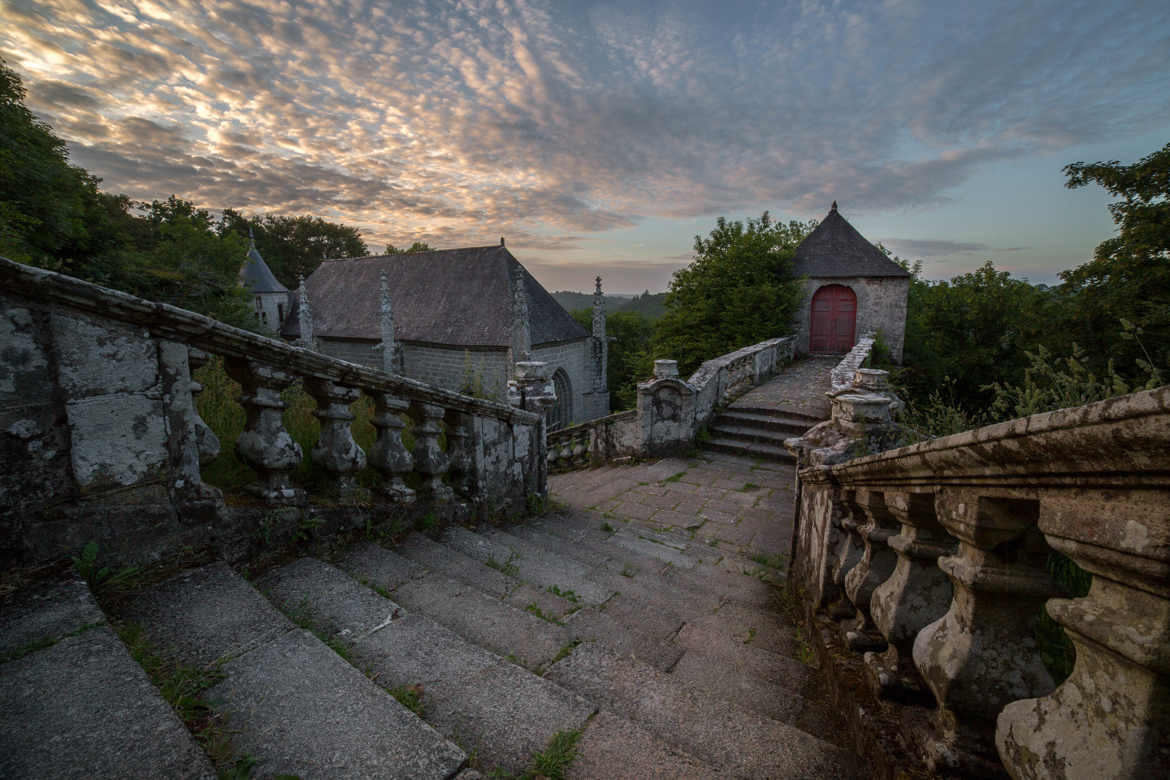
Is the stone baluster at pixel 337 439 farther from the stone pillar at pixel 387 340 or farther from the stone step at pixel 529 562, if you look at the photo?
the stone pillar at pixel 387 340

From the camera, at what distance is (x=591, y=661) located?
2020 millimetres

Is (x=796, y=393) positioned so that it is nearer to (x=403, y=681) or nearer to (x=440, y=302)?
(x=403, y=681)

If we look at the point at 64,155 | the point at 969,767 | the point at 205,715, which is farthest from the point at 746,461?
the point at 64,155

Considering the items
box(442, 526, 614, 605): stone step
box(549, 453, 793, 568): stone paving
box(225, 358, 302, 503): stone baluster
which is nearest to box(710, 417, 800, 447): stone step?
box(549, 453, 793, 568): stone paving

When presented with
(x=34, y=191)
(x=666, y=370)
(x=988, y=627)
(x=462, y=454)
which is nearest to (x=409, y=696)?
(x=988, y=627)

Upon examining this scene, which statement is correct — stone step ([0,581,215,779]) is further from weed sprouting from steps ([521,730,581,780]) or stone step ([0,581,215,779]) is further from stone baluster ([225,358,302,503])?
stone baluster ([225,358,302,503])

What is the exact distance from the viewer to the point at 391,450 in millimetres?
2973

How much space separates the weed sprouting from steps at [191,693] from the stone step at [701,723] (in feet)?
3.39

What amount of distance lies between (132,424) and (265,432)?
0.51m

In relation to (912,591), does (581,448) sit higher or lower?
lower

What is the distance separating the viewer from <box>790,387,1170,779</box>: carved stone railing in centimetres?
72

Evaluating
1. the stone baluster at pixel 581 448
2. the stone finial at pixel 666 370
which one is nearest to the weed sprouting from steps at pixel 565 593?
the stone baluster at pixel 581 448

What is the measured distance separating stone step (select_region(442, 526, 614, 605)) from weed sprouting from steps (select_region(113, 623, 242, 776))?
5.34 ft

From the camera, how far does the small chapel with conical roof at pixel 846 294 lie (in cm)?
1554
